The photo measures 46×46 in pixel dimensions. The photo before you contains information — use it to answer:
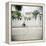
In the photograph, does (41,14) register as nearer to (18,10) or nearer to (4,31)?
(18,10)

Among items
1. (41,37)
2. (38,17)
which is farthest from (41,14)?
(41,37)

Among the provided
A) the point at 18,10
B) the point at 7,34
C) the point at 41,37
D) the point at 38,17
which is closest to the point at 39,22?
the point at 38,17

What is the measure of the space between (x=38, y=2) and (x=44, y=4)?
0.09m

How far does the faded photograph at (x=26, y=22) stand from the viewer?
60.7 inches

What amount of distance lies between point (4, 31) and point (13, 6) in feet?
1.11

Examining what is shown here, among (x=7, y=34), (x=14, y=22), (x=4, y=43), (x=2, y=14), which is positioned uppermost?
(x=2, y=14)

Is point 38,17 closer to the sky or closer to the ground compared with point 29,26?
closer to the sky

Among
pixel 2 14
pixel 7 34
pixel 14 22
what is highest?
pixel 2 14

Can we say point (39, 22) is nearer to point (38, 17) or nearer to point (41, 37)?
point (38, 17)

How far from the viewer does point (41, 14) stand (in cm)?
164

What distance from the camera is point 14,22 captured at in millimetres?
1541

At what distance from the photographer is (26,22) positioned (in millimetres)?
1589

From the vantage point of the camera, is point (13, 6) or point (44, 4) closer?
point (13, 6)

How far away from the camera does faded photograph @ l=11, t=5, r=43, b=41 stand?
154cm
